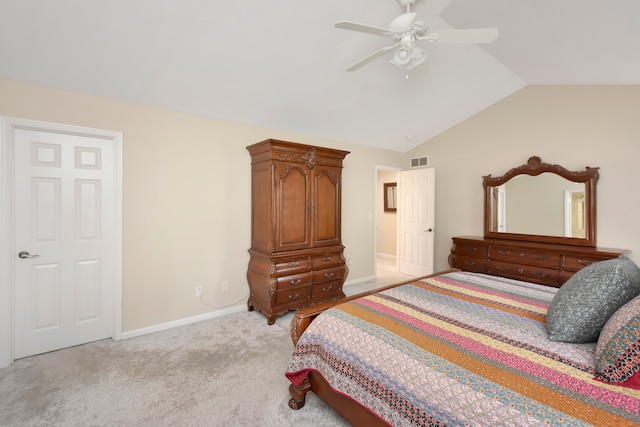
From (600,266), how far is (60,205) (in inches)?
160

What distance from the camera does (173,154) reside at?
3.10 metres

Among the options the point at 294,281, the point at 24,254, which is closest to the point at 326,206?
the point at 294,281

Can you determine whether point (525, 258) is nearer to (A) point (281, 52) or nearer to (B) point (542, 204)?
(B) point (542, 204)

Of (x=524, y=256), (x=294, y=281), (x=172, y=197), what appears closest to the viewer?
(x=172, y=197)

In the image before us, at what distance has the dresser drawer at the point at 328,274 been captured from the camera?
354cm

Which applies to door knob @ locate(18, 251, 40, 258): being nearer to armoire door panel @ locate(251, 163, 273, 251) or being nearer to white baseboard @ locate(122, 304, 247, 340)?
white baseboard @ locate(122, 304, 247, 340)

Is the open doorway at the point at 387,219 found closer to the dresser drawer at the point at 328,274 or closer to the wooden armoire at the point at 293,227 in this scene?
the dresser drawer at the point at 328,274

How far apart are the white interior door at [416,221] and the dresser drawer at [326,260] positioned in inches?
79.8

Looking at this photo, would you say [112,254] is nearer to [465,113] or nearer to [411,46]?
[411,46]

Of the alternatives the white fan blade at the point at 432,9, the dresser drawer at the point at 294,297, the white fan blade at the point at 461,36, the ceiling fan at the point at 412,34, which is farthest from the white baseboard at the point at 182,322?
the white fan blade at the point at 432,9

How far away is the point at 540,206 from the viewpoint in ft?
13.0

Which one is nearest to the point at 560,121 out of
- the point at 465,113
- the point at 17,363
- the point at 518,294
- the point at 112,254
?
the point at 465,113

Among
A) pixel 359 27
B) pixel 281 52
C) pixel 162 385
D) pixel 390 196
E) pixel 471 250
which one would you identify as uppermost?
pixel 281 52

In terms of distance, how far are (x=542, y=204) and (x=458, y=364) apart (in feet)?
12.3
